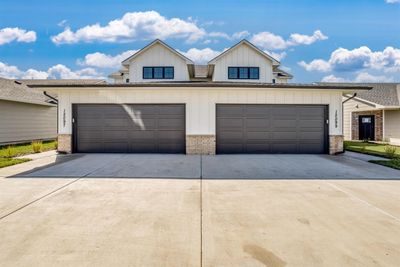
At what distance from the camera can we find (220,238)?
3.49 m

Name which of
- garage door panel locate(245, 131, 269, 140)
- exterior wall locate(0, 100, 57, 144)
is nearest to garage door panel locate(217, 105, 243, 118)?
garage door panel locate(245, 131, 269, 140)

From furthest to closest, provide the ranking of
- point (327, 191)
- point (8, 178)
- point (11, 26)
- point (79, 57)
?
point (79, 57), point (11, 26), point (8, 178), point (327, 191)

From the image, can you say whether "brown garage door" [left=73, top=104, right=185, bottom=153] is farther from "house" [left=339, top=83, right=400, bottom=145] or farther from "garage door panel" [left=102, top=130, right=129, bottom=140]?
"house" [left=339, top=83, right=400, bottom=145]

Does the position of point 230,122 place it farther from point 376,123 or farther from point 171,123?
point 376,123

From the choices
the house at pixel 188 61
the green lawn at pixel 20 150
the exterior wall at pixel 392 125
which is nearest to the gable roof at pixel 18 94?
the green lawn at pixel 20 150

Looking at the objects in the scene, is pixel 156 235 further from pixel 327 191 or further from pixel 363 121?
pixel 363 121

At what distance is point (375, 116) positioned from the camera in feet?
63.6

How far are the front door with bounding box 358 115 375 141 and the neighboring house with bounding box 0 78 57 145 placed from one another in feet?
77.3

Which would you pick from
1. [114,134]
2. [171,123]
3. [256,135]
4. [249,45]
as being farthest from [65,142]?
[249,45]

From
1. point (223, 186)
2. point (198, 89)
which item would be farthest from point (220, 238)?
point (198, 89)

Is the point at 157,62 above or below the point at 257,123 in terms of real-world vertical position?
above

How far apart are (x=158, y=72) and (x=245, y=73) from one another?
Answer: 20.8 feet

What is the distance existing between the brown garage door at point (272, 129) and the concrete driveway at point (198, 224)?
559cm

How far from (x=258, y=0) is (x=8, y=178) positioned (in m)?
11.5
